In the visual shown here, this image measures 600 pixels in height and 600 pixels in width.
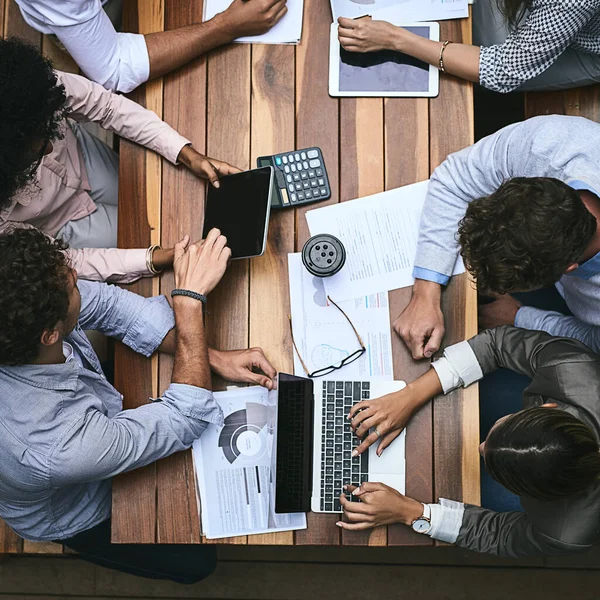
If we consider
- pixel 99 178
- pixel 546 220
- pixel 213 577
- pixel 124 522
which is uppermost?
pixel 99 178

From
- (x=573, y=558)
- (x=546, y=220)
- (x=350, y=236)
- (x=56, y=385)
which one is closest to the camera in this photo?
(x=546, y=220)

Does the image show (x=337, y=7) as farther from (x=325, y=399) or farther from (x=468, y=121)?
(x=325, y=399)

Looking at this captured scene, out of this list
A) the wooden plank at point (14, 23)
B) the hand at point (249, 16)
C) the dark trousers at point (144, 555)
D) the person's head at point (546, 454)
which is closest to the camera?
the person's head at point (546, 454)

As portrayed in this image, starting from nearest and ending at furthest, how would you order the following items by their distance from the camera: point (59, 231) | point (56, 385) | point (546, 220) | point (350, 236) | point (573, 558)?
point (546, 220)
point (56, 385)
point (350, 236)
point (59, 231)
point (573, 558)

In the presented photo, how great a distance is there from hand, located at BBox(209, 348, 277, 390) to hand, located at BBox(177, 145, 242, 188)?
39 centimetres

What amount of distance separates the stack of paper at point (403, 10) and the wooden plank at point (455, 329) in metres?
0.03

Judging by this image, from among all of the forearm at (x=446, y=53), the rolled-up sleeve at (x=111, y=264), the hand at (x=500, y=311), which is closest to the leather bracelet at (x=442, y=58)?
the forearm at (x=446, y=53)

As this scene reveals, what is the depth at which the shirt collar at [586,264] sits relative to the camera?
4.05ft

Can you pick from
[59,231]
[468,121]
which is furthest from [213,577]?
[468,121]

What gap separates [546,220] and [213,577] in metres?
1.61

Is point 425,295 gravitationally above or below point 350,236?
below

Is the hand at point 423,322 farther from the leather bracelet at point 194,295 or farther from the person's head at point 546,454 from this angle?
the leather bracelet at point 194,295

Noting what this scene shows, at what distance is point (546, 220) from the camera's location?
1.17 m

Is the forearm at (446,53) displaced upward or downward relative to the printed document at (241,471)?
upward
